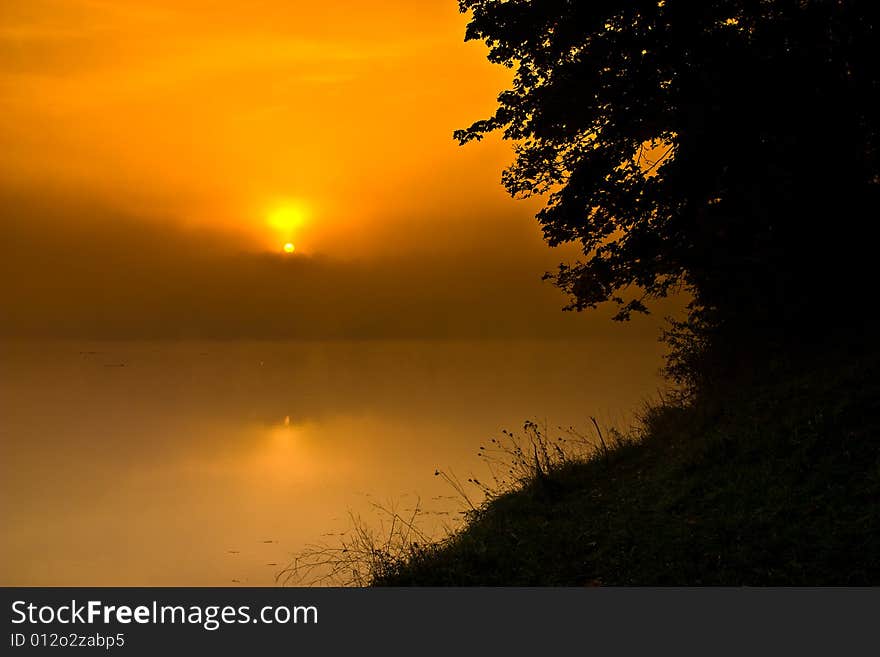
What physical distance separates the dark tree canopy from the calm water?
1126 cm

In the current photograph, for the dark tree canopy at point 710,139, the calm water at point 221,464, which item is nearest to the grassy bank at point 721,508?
the dark tree canopy at point 710,139

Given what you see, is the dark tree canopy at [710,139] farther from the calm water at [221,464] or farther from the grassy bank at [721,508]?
the calm water at [221,464]

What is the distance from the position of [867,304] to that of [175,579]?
1667cm

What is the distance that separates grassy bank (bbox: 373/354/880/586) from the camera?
28.9 feet

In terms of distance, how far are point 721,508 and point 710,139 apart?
6.96m

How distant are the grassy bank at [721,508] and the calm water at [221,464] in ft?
30.5

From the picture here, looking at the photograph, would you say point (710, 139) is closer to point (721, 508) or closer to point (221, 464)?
point (721, 508)

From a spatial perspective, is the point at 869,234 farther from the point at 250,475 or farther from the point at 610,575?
the point at 250,475

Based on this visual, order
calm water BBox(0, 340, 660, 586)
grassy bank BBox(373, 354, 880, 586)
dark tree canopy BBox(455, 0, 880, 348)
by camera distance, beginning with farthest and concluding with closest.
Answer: calm water BBox(0, 340, 660, 586) < dark tree canopy BBox(455, 0, 880, 348) < grassy bank BBox(373, 354, 880, 586)

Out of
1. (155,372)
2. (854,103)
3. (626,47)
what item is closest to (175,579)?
(626,47)

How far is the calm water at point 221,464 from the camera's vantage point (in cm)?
2242

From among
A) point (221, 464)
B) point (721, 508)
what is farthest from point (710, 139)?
point (221, 464)

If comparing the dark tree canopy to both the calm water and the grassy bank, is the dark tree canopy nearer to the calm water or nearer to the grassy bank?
the grassy bank

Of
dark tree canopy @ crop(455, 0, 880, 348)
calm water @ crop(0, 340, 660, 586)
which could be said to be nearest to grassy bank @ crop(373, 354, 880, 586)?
dark tree canopy @ crop(455, 0, 880, 348)
